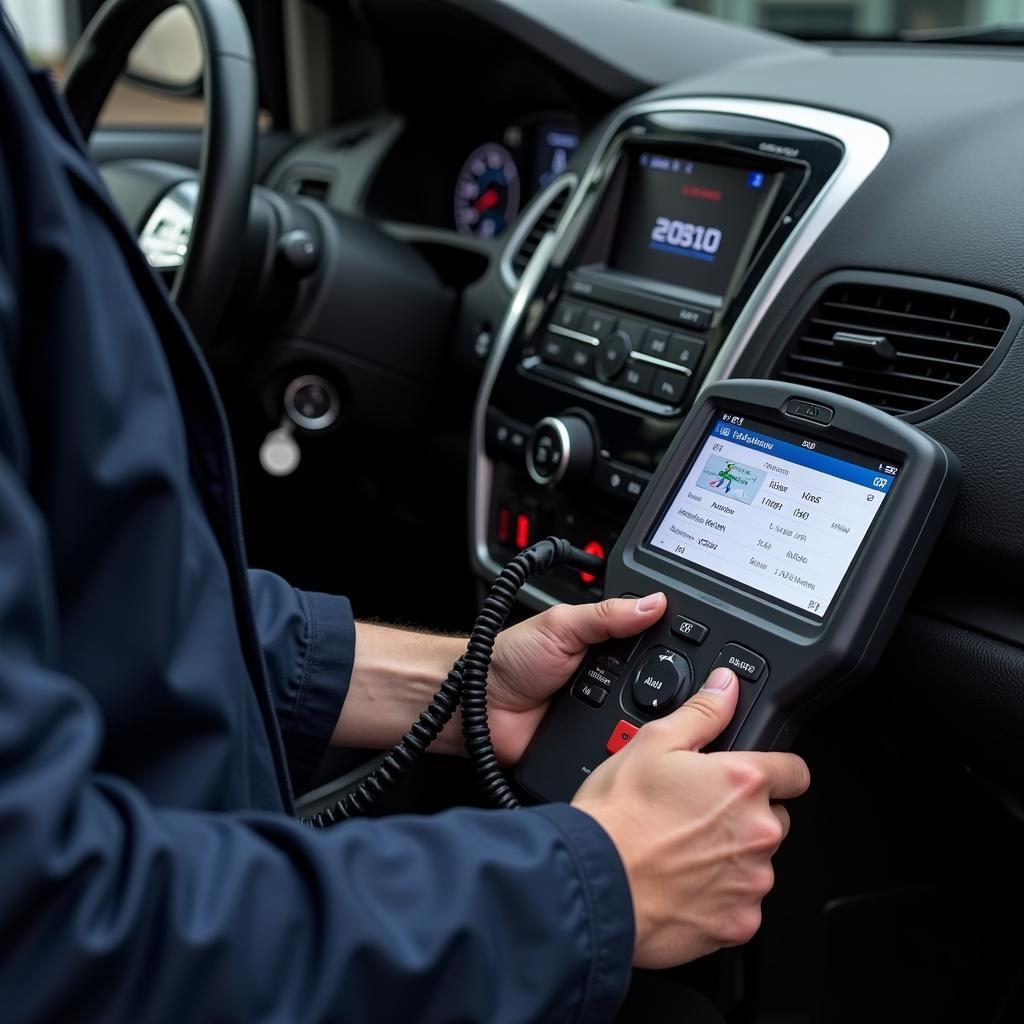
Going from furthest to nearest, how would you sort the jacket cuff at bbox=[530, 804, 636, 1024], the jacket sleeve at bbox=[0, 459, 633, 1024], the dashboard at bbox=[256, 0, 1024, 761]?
the dashboard at bbox=[256, 0, 1024, 761] < the jacket cuff at bbox=[530, 804, 636, 1024] < the jacket sleeve at bbox=[0, 459, 633, 1024]

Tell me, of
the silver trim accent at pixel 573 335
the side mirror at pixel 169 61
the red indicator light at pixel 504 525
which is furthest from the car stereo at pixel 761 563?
the side mirror at pixel 169 61

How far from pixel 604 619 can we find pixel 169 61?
1.87 metres

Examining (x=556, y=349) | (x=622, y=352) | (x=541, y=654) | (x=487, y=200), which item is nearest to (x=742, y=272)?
(x=622, y=352)

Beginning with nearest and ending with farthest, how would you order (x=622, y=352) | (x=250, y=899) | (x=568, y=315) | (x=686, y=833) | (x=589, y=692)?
(x=250, y=899) → (x=686, y=833) → (x=589, y=692) → (x=622, y=352) → (x=568, y=315)

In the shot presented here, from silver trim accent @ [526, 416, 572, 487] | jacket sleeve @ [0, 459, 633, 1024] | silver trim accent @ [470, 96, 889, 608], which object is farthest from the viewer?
silver trim accent @ [526, 416, 572, 487]

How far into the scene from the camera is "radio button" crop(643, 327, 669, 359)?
1.31 meters

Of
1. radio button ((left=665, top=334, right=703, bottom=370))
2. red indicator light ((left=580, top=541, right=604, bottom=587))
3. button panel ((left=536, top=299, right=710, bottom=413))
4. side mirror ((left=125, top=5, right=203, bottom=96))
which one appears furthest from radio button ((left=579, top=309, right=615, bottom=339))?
side mirror ((left=125, top=5, right=203, bottom=96))

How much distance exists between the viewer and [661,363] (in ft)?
4.29

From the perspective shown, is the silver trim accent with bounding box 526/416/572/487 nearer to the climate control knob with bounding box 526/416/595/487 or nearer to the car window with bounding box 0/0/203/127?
the climate control knob with bounding box 526/416/595/487

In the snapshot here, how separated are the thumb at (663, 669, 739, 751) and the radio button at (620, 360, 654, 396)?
454 mm

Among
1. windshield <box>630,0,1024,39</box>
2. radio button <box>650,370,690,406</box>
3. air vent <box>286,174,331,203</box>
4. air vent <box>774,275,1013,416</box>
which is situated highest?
windshield <box>630,0,1024,39</box>

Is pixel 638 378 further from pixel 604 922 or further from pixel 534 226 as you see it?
pixel 604 922

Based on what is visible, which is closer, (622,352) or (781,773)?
(781,773)

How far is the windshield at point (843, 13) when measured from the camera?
84.3 inches
